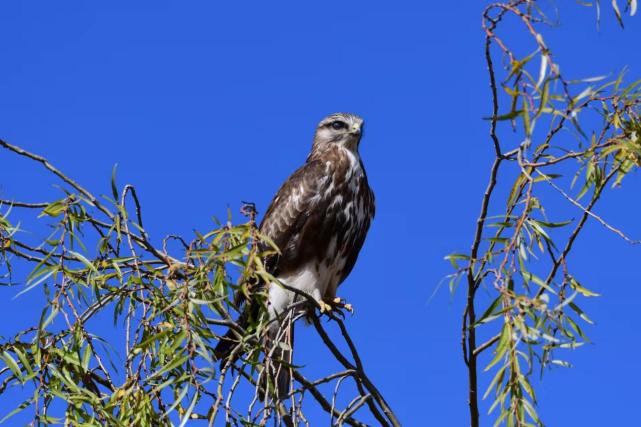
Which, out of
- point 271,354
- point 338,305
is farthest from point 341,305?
point 271,354

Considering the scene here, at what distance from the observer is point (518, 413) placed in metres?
2.66

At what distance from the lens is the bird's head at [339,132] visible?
6.38 m

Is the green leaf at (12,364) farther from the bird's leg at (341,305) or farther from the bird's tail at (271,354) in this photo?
the bird's leg at (341,305)

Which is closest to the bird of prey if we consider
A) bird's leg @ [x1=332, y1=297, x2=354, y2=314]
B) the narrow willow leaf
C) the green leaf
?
bird's leg @ [x1=332, y1=297, x2=354, y2=314]

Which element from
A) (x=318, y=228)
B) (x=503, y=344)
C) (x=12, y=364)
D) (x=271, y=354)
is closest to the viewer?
(x=503, y=344)

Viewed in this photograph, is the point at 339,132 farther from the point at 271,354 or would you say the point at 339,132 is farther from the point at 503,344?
the point at 503,344

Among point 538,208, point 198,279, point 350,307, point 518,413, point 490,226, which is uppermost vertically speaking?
point 350,307

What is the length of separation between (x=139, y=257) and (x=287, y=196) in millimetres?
2556

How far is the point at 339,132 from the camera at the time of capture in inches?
254

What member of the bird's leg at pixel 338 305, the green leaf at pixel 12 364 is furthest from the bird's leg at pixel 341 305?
the green leaf at pixel 12 364

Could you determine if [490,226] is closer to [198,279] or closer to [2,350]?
[198,279]

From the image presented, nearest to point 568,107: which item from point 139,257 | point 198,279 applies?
point 198,279

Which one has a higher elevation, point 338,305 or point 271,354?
point 338,305

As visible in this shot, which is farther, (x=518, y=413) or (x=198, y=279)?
(x=198, y=279)
